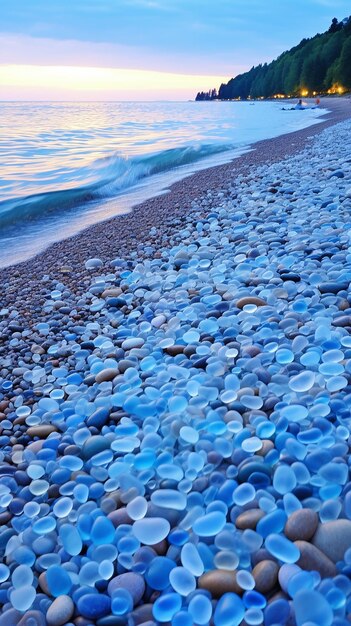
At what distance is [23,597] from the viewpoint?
3.66ft

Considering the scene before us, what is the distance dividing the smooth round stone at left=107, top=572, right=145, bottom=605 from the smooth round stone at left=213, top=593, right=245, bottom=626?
0.61ft

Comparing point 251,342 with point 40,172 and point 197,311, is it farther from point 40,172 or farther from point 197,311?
point 40,172

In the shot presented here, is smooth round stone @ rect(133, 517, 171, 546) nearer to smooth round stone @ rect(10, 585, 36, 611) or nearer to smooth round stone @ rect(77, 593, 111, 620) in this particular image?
smooth round stone @ rect(77, 593, 111, 620)

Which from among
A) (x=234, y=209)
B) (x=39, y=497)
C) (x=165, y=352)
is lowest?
(x=39, y=497)

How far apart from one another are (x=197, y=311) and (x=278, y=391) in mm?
793

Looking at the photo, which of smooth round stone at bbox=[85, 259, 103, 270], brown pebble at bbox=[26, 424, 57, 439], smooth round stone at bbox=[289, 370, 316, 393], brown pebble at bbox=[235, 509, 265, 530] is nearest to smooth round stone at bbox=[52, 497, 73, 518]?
brown pebble at bbox=[26, 424, 57, 439]

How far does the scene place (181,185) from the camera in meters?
7.12

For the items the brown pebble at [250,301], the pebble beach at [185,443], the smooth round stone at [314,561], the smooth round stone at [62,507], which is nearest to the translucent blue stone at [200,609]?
the pebble beach at [185,443]

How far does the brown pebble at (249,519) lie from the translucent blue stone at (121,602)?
0.99ft

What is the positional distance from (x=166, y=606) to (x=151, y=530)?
0.20m

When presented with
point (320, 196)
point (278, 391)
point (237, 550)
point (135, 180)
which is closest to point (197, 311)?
point (278, 391)

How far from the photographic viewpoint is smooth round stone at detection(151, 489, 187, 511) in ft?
4.14

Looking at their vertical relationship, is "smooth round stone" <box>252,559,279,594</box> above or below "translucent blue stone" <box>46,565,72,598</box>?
above

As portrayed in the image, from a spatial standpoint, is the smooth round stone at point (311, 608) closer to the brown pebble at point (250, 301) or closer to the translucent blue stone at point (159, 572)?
the translucent blue stone at point (159, 572)
